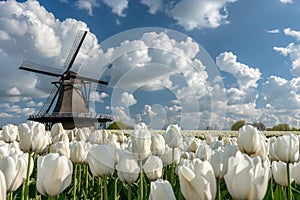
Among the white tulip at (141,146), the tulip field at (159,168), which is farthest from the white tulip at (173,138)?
the white tulip at (141,146)

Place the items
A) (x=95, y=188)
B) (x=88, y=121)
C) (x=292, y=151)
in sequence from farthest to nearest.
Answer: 1. (x=88, y=121)
2. (x=95, y=188)
3. (x=292, y=151)

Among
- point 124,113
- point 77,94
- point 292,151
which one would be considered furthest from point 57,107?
point 292,151

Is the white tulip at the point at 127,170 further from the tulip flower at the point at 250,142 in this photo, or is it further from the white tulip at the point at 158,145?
the tulip flower at the point at 250,142

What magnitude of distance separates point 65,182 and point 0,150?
3.06ft

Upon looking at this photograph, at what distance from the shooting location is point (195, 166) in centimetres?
150


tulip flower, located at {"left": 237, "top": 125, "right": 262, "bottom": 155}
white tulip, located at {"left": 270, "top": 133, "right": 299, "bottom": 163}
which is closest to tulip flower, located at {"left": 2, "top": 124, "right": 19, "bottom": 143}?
tulip flower, located at {"left": 237, "top": 125, "right": 262, "bottom": 155}

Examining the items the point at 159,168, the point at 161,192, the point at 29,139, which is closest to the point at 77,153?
the point at 29,139

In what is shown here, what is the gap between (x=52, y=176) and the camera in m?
1.80

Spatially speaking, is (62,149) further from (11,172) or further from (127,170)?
(11,172)

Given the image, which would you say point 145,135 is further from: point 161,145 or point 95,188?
point 95,188

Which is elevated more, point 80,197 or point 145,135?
point 145,135

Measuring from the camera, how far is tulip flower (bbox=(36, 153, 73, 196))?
179 centimetres

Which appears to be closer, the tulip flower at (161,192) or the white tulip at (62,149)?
the tulip flower at (161,192)

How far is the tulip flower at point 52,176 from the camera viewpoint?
5.88 feet
